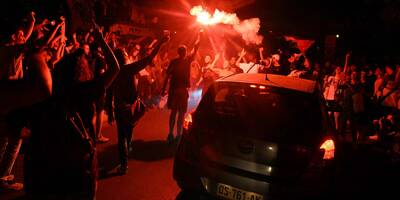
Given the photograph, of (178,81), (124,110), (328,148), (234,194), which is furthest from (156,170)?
(328,148)

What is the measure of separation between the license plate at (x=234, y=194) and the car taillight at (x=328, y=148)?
0.85 metres

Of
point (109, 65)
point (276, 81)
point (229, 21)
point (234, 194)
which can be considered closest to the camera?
point (109, 65)

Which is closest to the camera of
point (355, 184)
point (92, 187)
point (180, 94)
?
point (92, 187)

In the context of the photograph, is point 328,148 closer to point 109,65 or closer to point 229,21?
point 109,65

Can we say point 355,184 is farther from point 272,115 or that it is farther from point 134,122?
point 134,122

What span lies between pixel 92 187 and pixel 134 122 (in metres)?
3.16

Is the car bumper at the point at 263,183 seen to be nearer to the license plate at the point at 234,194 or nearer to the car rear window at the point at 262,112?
the license plate at the point at 234,194

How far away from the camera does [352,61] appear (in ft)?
74.8

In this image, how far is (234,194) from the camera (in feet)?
13.8

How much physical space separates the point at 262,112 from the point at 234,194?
1034mm

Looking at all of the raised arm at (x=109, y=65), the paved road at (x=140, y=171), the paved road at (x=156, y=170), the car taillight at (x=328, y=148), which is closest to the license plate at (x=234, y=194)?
the car taillight at (x=328, y=148)

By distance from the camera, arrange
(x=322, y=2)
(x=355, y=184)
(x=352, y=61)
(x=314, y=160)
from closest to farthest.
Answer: (x=314, y=160) < (x=355, y=184) < (x=352, y=61) < (x=322, y=2)

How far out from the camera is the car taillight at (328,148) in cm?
423

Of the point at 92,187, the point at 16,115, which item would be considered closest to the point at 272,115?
the point at 92,187
